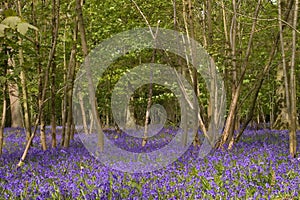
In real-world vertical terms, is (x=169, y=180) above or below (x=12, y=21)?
below

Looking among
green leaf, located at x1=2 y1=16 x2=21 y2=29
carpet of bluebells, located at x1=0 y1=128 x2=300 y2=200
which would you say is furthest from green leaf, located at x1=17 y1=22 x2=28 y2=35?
carpet of bluebells, located at x1=0 y1=128 x2=300 y2=200

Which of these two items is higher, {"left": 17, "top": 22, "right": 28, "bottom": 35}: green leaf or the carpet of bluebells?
{"left": 17, "top": 22, "right": 28, "bottom": 35}: green leaf

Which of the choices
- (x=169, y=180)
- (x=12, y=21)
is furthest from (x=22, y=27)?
(x=169, y=180)

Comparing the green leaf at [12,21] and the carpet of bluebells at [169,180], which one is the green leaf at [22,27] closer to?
the green leaf at [12,21]

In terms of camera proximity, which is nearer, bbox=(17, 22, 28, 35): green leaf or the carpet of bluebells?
bbox=(17, 22, 28, 35): green leaf

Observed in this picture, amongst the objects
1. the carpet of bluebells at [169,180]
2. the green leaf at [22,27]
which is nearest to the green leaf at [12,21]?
the green leaf at [22,27]

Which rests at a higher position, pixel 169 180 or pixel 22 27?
pixel 22 27

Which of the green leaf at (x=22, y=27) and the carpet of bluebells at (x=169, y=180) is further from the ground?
the green leaf at (x=22, y=27)

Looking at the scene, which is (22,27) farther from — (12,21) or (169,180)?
(169,180)

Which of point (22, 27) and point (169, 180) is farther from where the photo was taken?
point (169, 180)

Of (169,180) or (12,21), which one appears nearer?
(12,21)

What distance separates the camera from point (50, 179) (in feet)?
20.7

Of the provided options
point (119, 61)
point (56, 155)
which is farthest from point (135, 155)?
point (119, 61)

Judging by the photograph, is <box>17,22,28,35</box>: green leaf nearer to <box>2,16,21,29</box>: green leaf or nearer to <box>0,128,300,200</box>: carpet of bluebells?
<box>2,16,21,29</box>: green leaf
